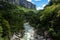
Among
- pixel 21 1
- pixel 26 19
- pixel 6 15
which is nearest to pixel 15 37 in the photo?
pixel 6 15

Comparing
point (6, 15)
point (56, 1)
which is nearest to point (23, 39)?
point (6, 15)

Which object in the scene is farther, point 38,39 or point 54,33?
point 38,39

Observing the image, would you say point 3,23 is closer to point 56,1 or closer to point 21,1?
point 56,1

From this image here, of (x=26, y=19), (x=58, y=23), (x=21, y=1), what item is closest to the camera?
(x=58, y=23)

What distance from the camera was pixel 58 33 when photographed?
A: 120ft

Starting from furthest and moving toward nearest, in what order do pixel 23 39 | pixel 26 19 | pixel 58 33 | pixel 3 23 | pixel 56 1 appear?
pixel 26 19 < pixel 23 39 < pixel 56 1 < pixel 3 23 < pixel 58 33

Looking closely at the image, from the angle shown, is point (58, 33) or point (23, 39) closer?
point (58, 33)

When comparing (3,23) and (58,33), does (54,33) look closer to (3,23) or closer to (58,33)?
(58,33)

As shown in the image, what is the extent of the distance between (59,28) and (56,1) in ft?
38.3

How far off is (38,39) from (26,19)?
53.7 metres

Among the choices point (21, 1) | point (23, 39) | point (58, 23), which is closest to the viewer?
point (58, 23)

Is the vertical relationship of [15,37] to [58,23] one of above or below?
below

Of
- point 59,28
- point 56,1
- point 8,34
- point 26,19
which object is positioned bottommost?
point 26,19

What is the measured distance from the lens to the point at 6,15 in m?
48.9
